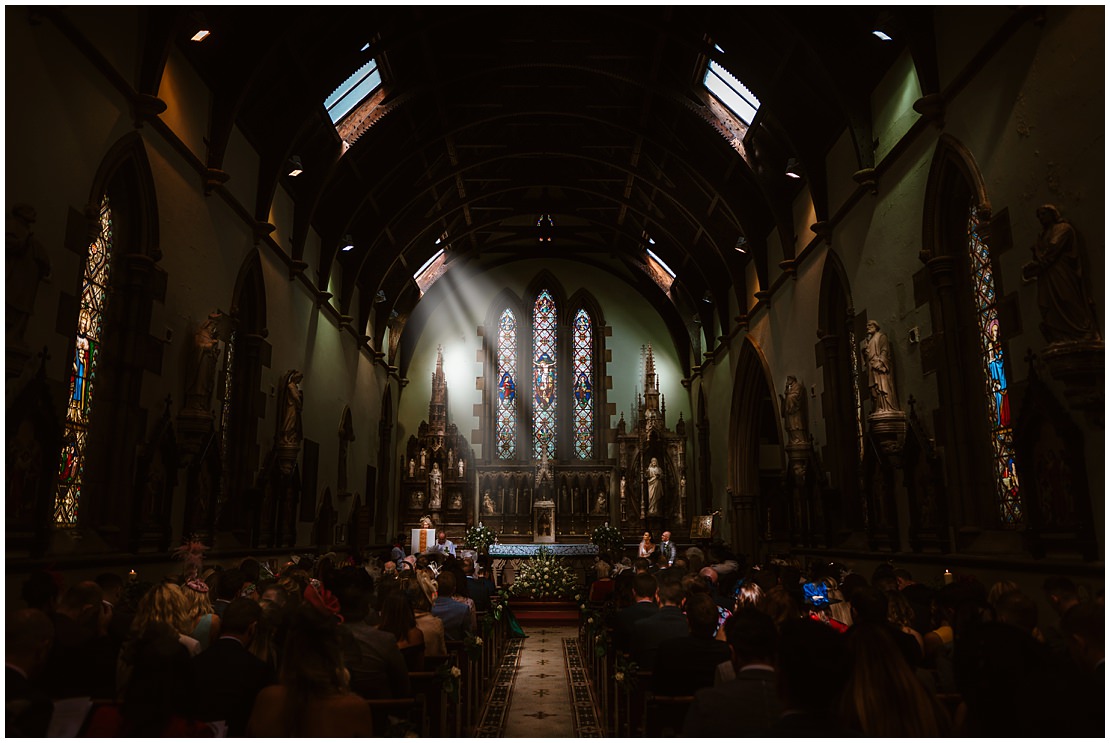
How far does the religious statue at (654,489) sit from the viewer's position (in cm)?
2498

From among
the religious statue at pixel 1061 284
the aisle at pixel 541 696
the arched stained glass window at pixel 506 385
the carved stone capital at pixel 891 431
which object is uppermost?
the arched stained glass window at pixel 506 385

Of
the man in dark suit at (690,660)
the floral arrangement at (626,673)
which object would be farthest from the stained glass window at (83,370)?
the man in dark suit at (690,660)

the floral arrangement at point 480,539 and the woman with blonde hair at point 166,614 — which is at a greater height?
the floral arrangement at point 480,539

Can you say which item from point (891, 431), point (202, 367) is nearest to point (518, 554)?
point (202, 367)

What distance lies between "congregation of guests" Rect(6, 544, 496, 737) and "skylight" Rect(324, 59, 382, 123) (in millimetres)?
11361

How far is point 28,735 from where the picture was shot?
3217 millimetres

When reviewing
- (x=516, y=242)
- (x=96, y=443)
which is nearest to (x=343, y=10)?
(x=96, y=443)

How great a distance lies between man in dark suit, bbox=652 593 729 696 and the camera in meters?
5.32

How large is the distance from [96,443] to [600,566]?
9.14 metres

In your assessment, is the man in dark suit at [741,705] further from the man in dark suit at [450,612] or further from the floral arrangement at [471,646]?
the man in dark suit at [450,612]

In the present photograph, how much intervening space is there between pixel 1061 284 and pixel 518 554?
17.2 m

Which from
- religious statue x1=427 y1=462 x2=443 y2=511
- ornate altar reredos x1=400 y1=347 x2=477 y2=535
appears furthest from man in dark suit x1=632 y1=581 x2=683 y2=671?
ornate altar reredos x1=400 y1=347 x2=477 y2=535

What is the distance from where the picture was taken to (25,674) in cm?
372

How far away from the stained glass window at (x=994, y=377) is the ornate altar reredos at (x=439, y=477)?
18.0 m
